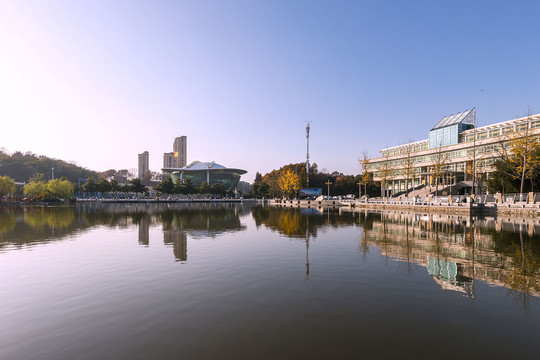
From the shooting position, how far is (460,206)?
42625 mm

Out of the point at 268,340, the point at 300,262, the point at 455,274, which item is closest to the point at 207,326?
the point at 268,340

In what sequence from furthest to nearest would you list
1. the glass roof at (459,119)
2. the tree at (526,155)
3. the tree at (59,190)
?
the tree at (59,190) < the glass roof at (459,119) < the tree at (526,155)

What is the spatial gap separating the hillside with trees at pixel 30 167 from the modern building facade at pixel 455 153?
161675mm

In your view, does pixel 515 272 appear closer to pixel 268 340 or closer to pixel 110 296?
pixel 268 340

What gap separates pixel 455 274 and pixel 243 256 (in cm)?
895

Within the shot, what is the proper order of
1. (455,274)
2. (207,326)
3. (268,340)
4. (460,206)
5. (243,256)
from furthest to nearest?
1. (460,206)
2. (243,256)
3. (455,274)
4. (207,326)
5. (268,340)

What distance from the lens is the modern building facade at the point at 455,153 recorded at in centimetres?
6650

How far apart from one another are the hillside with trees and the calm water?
175 meters

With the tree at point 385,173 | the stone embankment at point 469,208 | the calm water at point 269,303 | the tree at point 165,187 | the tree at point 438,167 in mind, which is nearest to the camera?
the calm water at point 269,303

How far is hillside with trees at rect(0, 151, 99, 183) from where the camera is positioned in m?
156

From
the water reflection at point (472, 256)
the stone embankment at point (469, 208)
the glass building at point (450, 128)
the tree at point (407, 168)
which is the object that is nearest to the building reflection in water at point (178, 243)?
Result: the water reflection at point (472, 256)

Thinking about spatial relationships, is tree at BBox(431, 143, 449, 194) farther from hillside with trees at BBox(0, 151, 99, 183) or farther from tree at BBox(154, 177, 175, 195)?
hillside with trees at BBox(0, 151, 99, 183)

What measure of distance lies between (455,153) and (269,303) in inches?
3428

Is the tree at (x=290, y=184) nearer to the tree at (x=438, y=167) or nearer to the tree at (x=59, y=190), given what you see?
the tree at (x=438, y=167)
